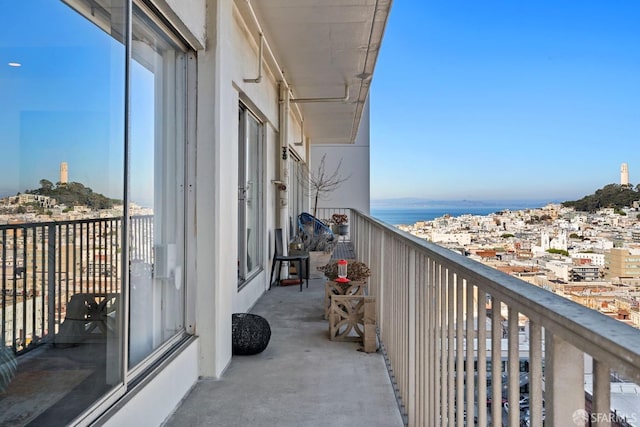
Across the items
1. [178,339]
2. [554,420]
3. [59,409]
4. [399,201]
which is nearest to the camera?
[554,420]

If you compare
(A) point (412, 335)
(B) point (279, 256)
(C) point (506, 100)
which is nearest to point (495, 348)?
(A) point (412, 335)

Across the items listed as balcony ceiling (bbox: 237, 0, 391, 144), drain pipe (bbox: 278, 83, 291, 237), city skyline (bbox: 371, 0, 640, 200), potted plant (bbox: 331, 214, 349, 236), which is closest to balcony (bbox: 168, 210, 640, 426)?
city skyline (bbox: 371, 0, 640, 200)

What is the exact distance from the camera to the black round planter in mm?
3295

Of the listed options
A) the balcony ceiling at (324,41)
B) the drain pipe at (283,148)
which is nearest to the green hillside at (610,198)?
the balcony ceiling at (324,41)

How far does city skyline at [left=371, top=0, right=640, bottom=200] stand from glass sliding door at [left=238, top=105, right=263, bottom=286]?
5.40ft

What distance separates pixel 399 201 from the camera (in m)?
21.2

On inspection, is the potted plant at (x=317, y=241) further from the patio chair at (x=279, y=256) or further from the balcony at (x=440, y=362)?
the balcony at (x=440, y=362)

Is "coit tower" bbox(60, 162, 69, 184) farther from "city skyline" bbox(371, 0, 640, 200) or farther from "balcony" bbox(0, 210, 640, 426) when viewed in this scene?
"city skyline" bbox(371, 0, 640, 200)

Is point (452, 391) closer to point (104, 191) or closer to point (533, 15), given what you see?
point (104, 191)

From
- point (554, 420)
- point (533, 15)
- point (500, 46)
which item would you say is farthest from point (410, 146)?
point (554, 420)

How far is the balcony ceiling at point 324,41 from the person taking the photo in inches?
153

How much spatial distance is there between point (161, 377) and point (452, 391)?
1.43m

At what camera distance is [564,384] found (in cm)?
82

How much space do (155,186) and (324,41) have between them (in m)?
2.87
